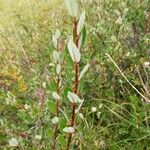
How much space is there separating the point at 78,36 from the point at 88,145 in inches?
39.0

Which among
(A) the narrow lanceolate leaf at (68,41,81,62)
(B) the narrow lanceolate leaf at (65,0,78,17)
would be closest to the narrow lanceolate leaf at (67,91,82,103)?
(A) the narrow lanceolate leaf at (68,41,81,62)

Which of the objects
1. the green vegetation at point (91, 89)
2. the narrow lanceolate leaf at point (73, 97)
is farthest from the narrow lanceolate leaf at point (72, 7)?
the narrow lanceolate leaf at point (73, 97)

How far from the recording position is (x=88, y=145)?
6.30 feet

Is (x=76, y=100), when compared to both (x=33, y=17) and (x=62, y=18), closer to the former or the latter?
(x=62, y=18)

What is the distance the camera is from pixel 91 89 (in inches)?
97.7

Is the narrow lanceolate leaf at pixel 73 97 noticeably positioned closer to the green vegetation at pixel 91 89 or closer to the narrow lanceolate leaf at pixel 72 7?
the green vegetation at pixel 91 89

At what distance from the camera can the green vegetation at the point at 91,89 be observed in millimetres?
1505

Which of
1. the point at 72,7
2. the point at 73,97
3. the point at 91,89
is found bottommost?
the point at 91,89

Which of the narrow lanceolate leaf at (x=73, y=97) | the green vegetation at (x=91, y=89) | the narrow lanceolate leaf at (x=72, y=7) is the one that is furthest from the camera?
the green vegetation at (x=91, y=89)

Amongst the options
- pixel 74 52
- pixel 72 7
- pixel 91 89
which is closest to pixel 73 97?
pixel 74 52

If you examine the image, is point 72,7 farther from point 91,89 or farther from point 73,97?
point 91,89

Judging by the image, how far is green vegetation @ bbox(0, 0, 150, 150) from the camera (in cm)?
150

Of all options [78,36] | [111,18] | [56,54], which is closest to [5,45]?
[111,18]

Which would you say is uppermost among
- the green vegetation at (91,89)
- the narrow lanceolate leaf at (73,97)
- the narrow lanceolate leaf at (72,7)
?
the narrow lanceolate leaf at (72,7)
